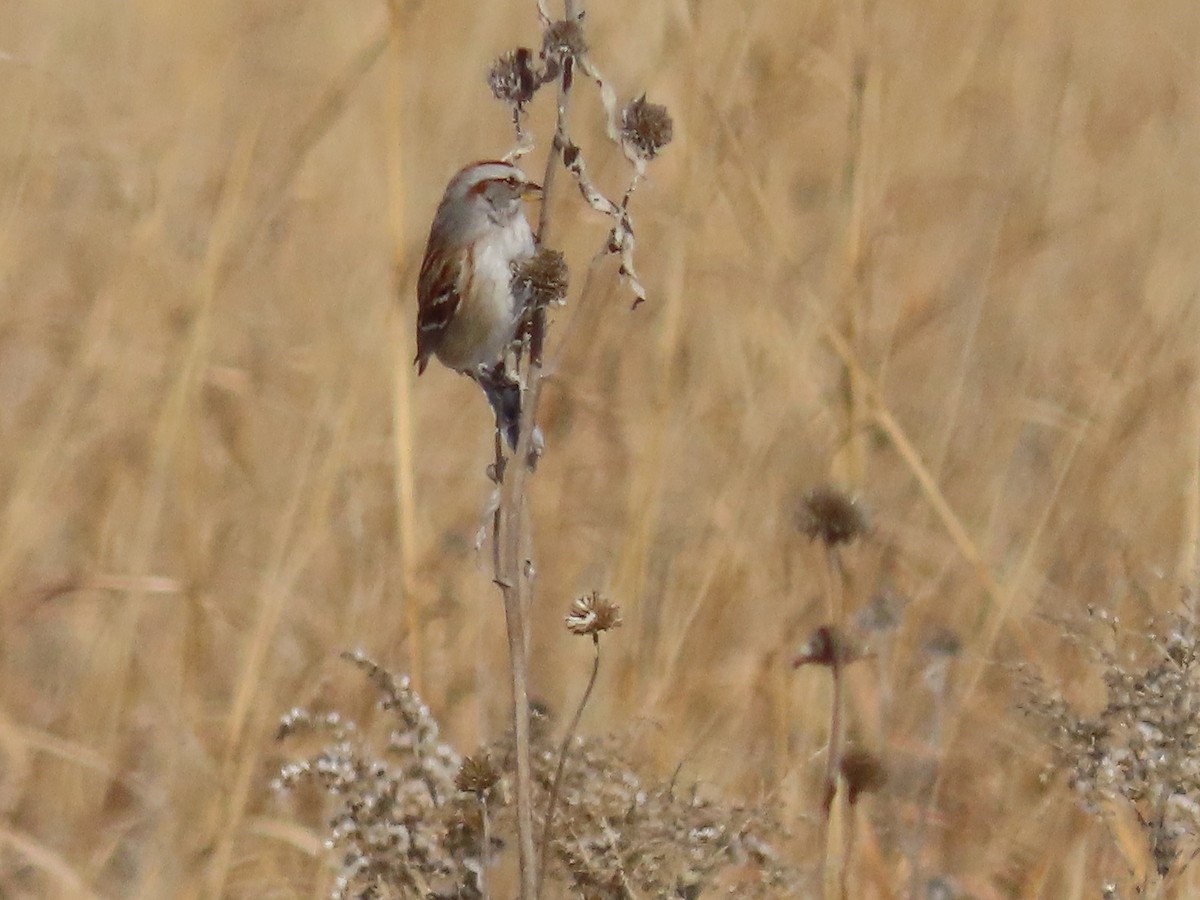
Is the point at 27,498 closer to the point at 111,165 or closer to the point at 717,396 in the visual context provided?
the point at 111,165

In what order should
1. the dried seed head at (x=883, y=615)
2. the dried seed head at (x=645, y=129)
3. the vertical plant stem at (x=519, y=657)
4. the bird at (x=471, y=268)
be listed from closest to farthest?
the vertical plant stem at (x=519, y=657) → the dried seed head at (x=645, y=129) → the dried seed head at (x=883, y=615) → the bird at (x=471, y=268)

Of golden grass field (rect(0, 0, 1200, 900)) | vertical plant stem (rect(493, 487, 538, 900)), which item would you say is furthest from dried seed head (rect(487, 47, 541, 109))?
golden grass field (rect(0, 0, 1200, 900))

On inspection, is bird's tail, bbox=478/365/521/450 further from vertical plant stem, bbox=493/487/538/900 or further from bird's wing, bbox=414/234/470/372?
vertical plant stem, bbox=493/487/538/900

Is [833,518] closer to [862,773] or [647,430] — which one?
[862,773]

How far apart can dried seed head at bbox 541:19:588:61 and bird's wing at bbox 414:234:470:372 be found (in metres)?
0.86

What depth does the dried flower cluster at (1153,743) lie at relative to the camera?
1.20 meters

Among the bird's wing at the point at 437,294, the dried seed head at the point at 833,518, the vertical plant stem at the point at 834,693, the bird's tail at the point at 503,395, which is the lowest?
the vertical plant stem at the point at 834,693

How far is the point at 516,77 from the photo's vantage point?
1101mm

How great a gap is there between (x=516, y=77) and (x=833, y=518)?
1.30 feet

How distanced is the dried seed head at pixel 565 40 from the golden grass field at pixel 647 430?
705mm

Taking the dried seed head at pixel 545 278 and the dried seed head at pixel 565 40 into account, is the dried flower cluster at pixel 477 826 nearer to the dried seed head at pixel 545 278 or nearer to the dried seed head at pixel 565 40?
the dried seed head at pixel 545 278

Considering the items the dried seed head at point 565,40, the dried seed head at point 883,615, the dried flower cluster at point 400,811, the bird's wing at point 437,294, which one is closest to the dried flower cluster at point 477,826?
the dried flower cluster at point 400,811

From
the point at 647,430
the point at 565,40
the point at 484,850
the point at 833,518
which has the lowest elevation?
the point at 484,850

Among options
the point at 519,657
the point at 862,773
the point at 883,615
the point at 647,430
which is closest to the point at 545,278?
the point at 519,657
